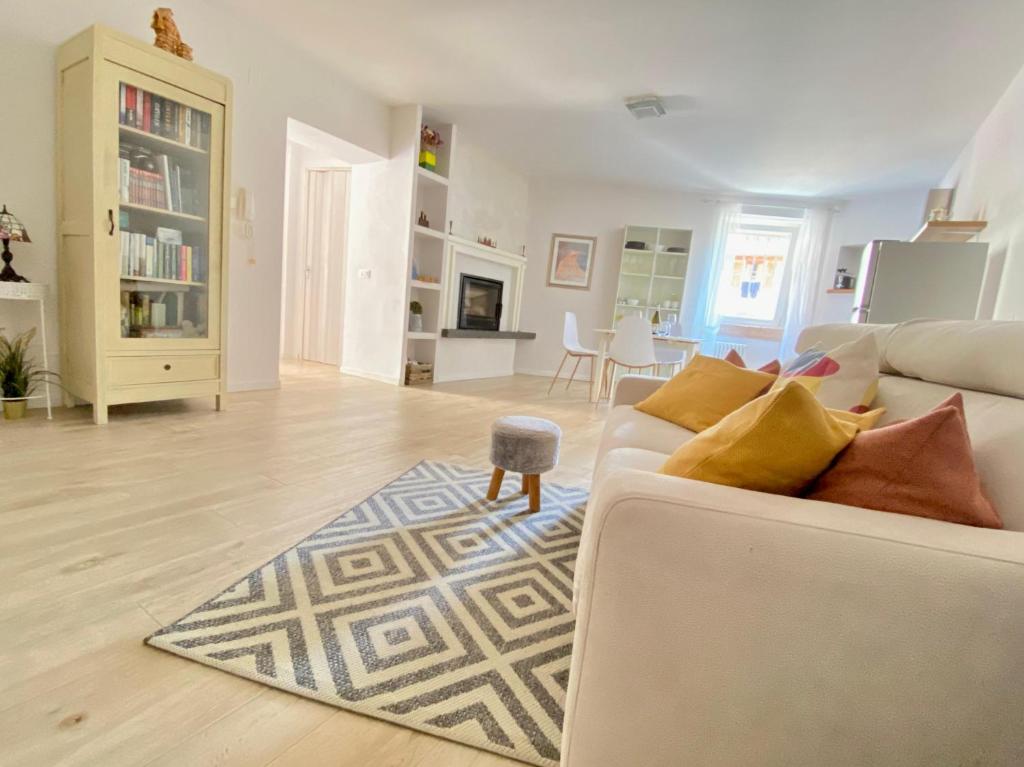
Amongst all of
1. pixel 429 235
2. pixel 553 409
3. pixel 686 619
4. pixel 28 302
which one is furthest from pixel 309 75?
pixel 686 619

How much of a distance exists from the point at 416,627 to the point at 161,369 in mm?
2421

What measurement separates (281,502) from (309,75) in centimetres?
337

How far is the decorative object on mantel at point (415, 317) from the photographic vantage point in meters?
4.71

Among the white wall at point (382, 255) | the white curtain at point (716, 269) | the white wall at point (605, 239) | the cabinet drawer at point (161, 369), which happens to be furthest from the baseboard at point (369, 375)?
the white curtain at point (716, 269)

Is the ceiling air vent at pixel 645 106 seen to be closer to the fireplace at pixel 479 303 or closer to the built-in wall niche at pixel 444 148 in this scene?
the built-in wall niche at pixel 444 148

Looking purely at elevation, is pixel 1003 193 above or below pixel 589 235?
below

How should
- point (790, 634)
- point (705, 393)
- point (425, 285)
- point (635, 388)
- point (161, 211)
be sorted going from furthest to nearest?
point (425, 285)
point (161, 211)
point (635, 388)
point (705, 393)
point (790, 634)

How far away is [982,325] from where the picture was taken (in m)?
1.15

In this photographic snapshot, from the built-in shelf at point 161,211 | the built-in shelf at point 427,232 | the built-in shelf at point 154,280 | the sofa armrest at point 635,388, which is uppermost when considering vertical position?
the built-in shelf at point 427,232

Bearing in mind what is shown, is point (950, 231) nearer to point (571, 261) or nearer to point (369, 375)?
point (571, 261)

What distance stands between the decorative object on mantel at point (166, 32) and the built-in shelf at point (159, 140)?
441 millimetres

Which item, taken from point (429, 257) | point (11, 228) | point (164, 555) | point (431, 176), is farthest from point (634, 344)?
point (11, 228)

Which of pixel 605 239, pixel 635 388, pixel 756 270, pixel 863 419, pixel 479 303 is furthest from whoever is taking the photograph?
pixel 605 239

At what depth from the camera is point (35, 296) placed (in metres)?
2.36
